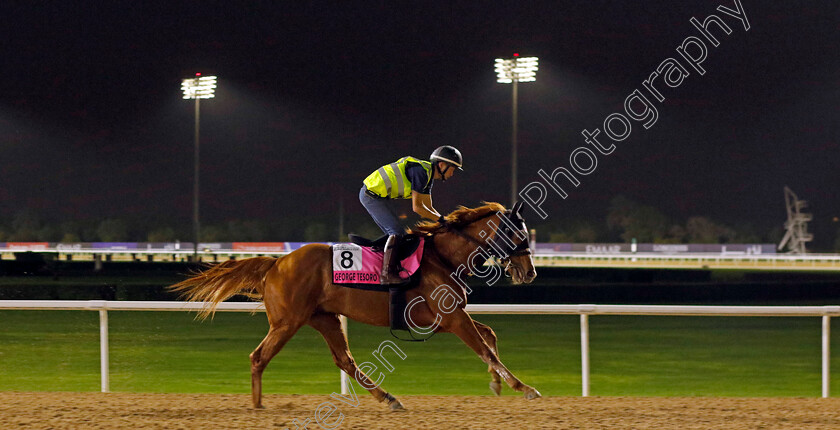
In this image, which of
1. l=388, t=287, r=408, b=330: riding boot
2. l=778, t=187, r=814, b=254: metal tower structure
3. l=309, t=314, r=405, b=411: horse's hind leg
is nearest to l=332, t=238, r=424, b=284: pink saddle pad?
l=388, t=287, r=408, b=330: riding boot

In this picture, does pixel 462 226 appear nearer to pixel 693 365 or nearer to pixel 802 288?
pixel 693 365

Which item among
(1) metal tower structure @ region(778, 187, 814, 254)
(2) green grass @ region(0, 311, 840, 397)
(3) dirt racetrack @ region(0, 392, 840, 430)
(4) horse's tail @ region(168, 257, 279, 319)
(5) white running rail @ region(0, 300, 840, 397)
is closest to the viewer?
(3) dirt racetrack @ region(0, 392, 840, 430)

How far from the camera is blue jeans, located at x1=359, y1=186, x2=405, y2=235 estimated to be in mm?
4844

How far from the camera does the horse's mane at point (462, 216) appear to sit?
4.85 metres

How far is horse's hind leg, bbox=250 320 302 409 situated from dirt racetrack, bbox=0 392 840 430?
0.11 meters

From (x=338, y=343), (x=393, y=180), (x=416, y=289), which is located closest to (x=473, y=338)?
(x=416, y=289)

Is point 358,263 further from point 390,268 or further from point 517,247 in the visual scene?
point 517,247

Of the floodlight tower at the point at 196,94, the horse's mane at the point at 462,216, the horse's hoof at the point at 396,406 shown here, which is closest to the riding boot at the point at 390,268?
the horse's mane at the point at 462,216

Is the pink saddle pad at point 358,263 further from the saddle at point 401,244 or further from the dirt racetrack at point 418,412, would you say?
the dirt racetrack at point 418,412

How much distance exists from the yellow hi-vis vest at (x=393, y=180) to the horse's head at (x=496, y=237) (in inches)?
11.8

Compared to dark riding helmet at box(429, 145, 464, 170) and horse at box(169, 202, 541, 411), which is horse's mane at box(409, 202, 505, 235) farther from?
dark riding helmet at box(429, 145, 464, 170)

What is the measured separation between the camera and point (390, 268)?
15.2 feet

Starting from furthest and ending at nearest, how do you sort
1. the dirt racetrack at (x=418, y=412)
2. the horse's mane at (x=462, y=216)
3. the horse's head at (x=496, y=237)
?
the horse's mane at (x=462, y=216), the horse's head at (x=496, y=237), the dirt racetrack at (x=418, y=412)

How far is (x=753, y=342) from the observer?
31.6ft
